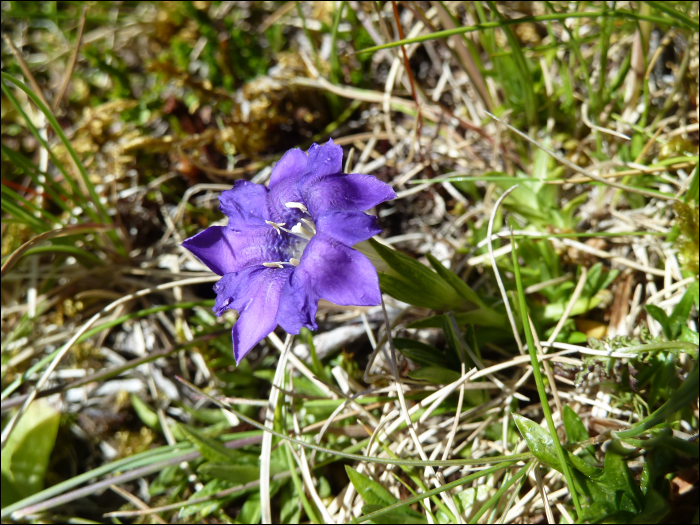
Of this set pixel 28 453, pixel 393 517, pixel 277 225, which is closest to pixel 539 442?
pixel 393 517

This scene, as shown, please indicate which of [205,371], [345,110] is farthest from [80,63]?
[205,371]

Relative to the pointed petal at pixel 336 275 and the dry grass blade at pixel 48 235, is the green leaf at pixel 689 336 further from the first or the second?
the dry grass blade at pixel 48 235

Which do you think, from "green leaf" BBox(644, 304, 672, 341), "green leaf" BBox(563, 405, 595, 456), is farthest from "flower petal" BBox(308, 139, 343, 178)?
"green leaf" BBox(644, 304, 672, 341)

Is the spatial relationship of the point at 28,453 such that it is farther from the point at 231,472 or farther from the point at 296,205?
the point at 296,205

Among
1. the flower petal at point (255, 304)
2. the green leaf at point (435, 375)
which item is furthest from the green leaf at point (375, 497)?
the flower petal at point (255, 304)

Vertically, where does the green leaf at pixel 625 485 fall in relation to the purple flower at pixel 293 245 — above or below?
below

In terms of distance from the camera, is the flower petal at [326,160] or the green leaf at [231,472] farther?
the green leaf at [231,472]

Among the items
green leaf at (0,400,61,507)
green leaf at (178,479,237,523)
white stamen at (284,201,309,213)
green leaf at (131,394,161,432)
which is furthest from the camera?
green leaf at (131,394,161,432)

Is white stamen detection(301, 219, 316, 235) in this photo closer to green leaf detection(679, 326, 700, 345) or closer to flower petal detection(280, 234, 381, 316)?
flower petal detection(280, 234, 381, 316)

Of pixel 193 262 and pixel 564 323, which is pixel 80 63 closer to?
pixel 193 262
